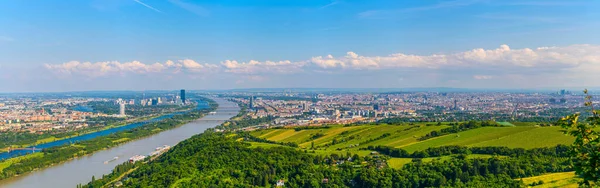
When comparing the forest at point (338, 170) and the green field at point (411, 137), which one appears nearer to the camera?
the forest at point (338, 170)

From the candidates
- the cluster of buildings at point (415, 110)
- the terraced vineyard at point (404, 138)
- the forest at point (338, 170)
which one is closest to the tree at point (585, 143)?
the forest at point (338, 170)

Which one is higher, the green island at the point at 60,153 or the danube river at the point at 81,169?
the green island at the point at 60,153

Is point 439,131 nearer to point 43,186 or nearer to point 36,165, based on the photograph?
point 43,186

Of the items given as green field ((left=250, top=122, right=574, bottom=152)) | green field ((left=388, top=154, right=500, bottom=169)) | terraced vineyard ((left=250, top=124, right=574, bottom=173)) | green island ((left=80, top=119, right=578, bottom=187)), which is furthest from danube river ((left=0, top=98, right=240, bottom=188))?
green field ((left=388, top=154, right=500, bottom=169))

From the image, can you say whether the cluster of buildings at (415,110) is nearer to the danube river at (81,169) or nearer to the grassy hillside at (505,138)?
the danube river at (81,169)

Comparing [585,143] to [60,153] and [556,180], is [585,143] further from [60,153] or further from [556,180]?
[60,153]

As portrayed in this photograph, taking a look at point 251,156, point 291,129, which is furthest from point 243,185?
point 291,129
